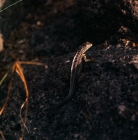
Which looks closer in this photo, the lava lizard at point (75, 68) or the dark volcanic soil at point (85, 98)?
the dark volcanic soil at point (85, 98)

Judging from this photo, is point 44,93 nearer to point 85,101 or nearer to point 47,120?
point 47,120

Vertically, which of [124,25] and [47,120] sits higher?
[124,25]

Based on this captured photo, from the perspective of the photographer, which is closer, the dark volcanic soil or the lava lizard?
the dark volcanic soil

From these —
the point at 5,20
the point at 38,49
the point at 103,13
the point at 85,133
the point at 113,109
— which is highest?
the point at 5,20

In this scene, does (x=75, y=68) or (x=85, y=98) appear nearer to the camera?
(x=85, y=98)

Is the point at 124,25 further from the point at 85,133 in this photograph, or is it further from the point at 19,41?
the point at 19,41

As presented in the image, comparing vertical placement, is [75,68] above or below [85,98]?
above

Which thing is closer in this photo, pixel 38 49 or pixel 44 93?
pixel 44 93

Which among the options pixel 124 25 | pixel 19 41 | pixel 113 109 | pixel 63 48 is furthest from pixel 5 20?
pixel 113 109

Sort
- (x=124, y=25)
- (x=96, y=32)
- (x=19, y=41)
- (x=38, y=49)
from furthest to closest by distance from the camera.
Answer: (x=19, y=41), (x=38, y=49), (x=96, y=32), (x=124, y=25)

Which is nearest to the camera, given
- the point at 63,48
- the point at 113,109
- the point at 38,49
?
the point at 113,109
